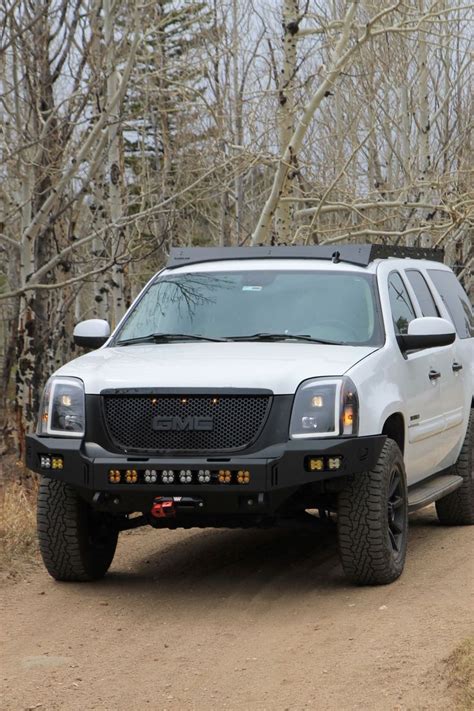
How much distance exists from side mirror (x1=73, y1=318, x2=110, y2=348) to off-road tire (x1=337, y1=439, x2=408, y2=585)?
2106mm

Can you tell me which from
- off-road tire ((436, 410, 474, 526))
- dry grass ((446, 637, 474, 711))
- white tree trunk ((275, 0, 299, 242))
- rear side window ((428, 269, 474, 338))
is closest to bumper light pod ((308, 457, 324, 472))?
dry grass ((446, 637, 474, 711))

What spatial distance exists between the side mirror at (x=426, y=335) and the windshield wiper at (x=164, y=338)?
3.88ft

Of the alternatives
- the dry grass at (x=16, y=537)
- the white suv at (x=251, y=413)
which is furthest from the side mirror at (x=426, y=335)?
the dry grass at (x=16, y=537)

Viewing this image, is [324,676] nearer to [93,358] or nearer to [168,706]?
[168,706]

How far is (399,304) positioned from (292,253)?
81cm

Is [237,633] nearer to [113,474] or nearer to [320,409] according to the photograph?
[113,474]

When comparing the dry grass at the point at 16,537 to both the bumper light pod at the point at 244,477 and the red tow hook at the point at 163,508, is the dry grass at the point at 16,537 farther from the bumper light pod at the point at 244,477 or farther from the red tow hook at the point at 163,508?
the bumper light pod at the point at 244,477

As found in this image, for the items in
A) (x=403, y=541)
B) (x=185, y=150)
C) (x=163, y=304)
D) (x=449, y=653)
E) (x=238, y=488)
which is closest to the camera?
(x=449, y=653)

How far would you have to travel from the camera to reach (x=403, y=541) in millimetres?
7547

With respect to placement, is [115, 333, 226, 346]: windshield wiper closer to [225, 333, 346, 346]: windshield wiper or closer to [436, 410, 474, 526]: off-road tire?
[225, 333, 346, 346]: windshield wiper

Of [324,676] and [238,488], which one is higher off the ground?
[238,488]

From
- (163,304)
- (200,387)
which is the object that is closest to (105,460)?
(200,387)

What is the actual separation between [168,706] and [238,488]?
1680mm

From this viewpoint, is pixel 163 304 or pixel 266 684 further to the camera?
pixel 163 304
